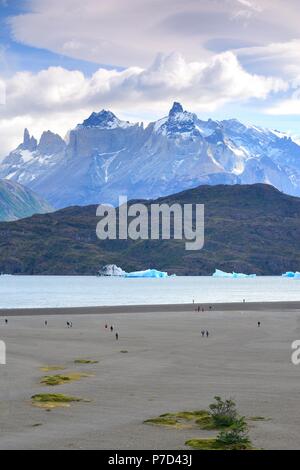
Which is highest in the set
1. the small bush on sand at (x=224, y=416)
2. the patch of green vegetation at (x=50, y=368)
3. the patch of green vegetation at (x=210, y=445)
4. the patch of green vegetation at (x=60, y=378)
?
the patch of green vegetation at (x=50, y=368)

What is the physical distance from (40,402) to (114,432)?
11.6 meters

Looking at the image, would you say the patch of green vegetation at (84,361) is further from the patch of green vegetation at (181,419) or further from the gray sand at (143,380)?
the patch of green vegetation at (181,419)

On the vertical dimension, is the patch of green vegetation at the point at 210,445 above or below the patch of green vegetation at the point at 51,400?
below

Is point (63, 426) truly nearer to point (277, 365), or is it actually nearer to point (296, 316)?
point (277, 365)

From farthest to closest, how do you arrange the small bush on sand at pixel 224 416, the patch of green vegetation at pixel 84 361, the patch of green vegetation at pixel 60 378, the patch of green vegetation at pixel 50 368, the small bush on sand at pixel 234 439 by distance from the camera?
the patch of green vegetation at pixel 84 361
the patch of green vegetation at pixel 50 368
the patch of green vegetation at pixel 60 378
the small bush on sand at pixel 224 416
the small bush on sand at pixel 234 439

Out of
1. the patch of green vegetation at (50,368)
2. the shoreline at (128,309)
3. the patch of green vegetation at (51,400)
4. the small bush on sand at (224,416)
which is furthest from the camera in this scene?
the shoreline at (128,309)

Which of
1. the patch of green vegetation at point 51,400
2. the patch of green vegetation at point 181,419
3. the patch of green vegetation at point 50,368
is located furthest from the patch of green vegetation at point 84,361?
the patch of green vegetation at point 181,419

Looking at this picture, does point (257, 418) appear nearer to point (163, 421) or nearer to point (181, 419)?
point (181, 419)

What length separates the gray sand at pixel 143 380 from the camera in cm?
4541

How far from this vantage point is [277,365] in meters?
79.2

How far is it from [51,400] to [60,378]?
11.7m

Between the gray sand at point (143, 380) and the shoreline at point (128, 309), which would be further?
the shoreline at point (128, 309)

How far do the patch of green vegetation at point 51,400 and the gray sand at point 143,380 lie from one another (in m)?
0.82
